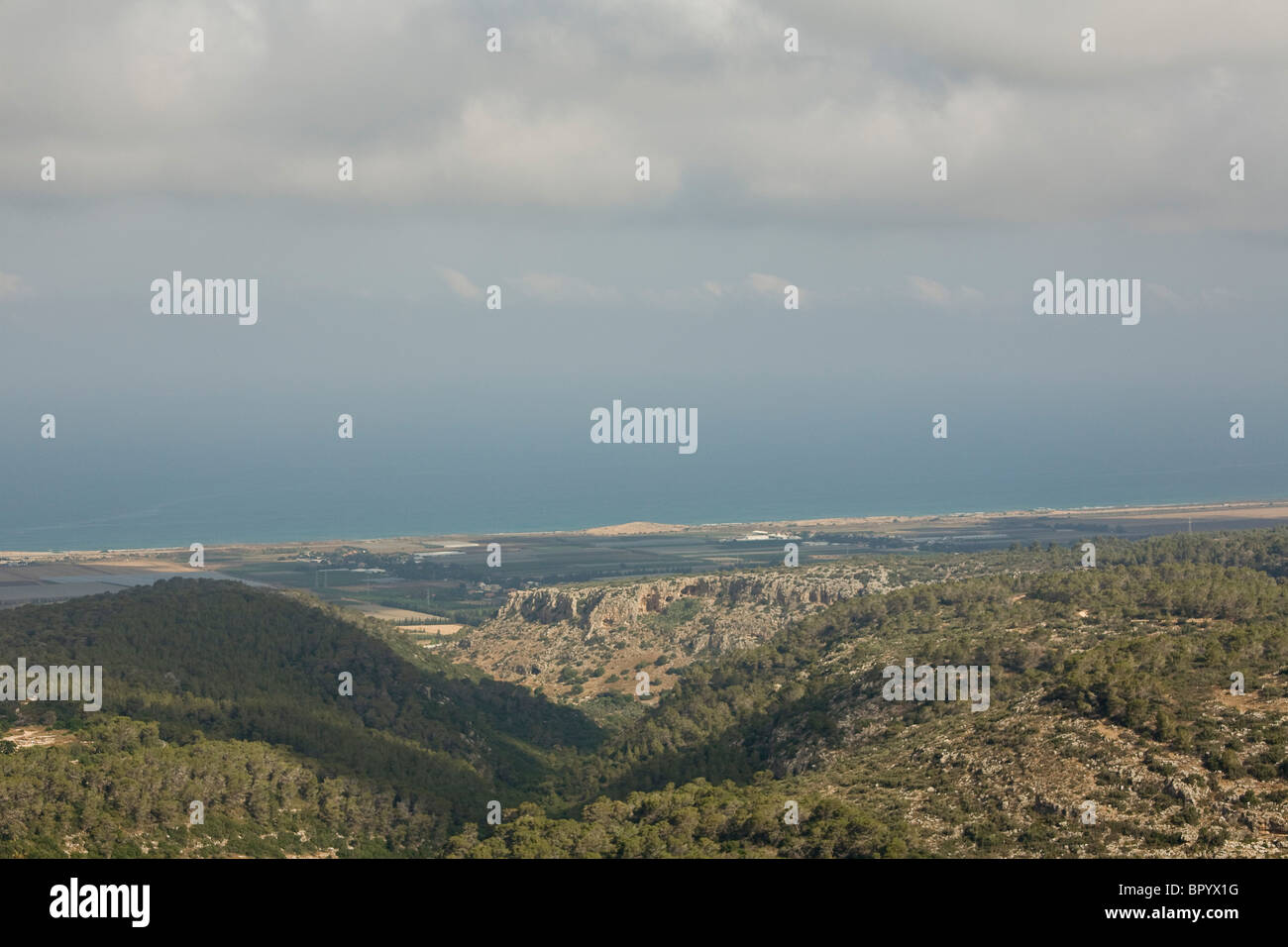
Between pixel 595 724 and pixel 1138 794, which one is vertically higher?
pixel 1138 794

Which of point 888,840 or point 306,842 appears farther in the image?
point 306,842

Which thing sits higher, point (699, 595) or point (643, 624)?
point (699, 595)

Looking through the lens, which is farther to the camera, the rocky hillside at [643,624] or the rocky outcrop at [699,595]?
the rocky outcrop at [699,595]

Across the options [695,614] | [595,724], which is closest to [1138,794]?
[595,724]

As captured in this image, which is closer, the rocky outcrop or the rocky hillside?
the rocky hillside

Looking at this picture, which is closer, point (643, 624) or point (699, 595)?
point (643, 624)
